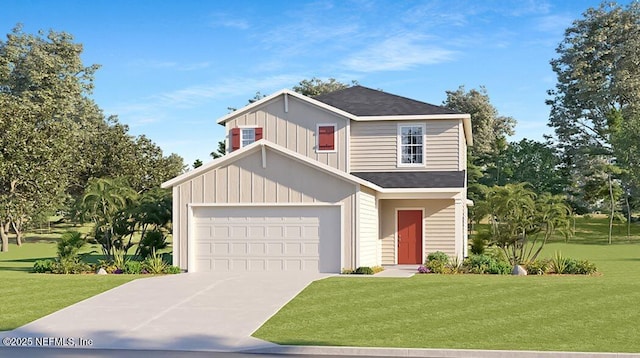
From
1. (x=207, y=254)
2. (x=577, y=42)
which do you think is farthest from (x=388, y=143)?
(x=577, y=42)

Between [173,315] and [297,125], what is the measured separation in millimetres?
16239

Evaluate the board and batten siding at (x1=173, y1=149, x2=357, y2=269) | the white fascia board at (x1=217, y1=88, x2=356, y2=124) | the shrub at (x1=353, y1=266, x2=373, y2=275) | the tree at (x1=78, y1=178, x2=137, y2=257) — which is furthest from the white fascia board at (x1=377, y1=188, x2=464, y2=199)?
the tree at (x1=78, y1=178, x2=137, y2=257)

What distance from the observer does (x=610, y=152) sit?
63094 mm

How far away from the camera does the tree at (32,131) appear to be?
46.7 m

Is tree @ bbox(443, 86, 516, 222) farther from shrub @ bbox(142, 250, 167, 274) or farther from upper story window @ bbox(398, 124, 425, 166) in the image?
shrub @ bbox(142, 250, 167, 274)

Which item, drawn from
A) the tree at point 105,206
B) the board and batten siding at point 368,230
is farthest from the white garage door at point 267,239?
the tree at point 105,206

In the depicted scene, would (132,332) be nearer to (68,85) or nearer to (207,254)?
(207,254)

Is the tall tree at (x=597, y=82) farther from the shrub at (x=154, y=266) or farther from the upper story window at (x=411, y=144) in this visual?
the shrub at (x=154, y=266)

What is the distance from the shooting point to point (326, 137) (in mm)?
32375

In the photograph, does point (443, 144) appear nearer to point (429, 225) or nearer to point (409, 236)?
point (429, 225)

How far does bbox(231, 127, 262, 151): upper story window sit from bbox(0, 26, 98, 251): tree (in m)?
18.6

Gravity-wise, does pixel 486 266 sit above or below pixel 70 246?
below

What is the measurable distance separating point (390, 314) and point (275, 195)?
33.7 feet

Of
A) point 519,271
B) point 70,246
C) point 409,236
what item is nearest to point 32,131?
point 70,246
